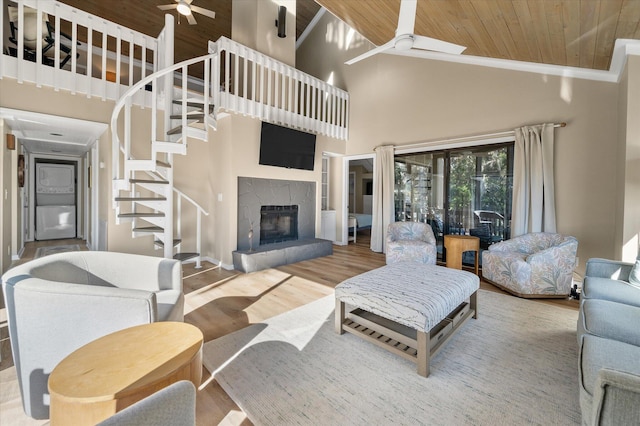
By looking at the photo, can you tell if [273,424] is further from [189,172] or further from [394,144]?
[394,144]

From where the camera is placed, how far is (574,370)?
76.9 inches

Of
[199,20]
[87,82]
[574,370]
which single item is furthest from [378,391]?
[199,20]

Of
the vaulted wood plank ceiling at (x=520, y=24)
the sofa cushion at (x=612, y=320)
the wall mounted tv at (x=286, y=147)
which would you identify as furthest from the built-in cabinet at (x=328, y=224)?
the sofa cushion at (x=612, y=320)

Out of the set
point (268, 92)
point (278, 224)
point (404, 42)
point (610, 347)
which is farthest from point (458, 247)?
point (268, 92)

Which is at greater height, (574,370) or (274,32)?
(274,32)

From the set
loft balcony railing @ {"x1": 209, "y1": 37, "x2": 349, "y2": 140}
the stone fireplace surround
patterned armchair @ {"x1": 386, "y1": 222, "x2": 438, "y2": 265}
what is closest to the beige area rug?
patterned armchair @ {"x1": 386, "y1": 222, "x2": 438, "y2": 265}

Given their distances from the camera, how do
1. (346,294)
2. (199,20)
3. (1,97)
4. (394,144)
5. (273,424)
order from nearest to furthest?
(273,424), (346,294), (1,97), (394,144), (199,20)

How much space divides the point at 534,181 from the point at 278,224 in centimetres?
415

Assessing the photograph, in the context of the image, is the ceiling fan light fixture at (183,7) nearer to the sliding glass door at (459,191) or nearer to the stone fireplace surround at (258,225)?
the stone fireplace surround at (258,225)

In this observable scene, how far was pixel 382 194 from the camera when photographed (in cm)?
581

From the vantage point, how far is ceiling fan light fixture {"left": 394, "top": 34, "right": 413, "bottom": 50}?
7.65ft

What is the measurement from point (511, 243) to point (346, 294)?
294cm

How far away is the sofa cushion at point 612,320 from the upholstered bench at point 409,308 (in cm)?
78

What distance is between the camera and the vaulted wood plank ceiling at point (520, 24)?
248cm
